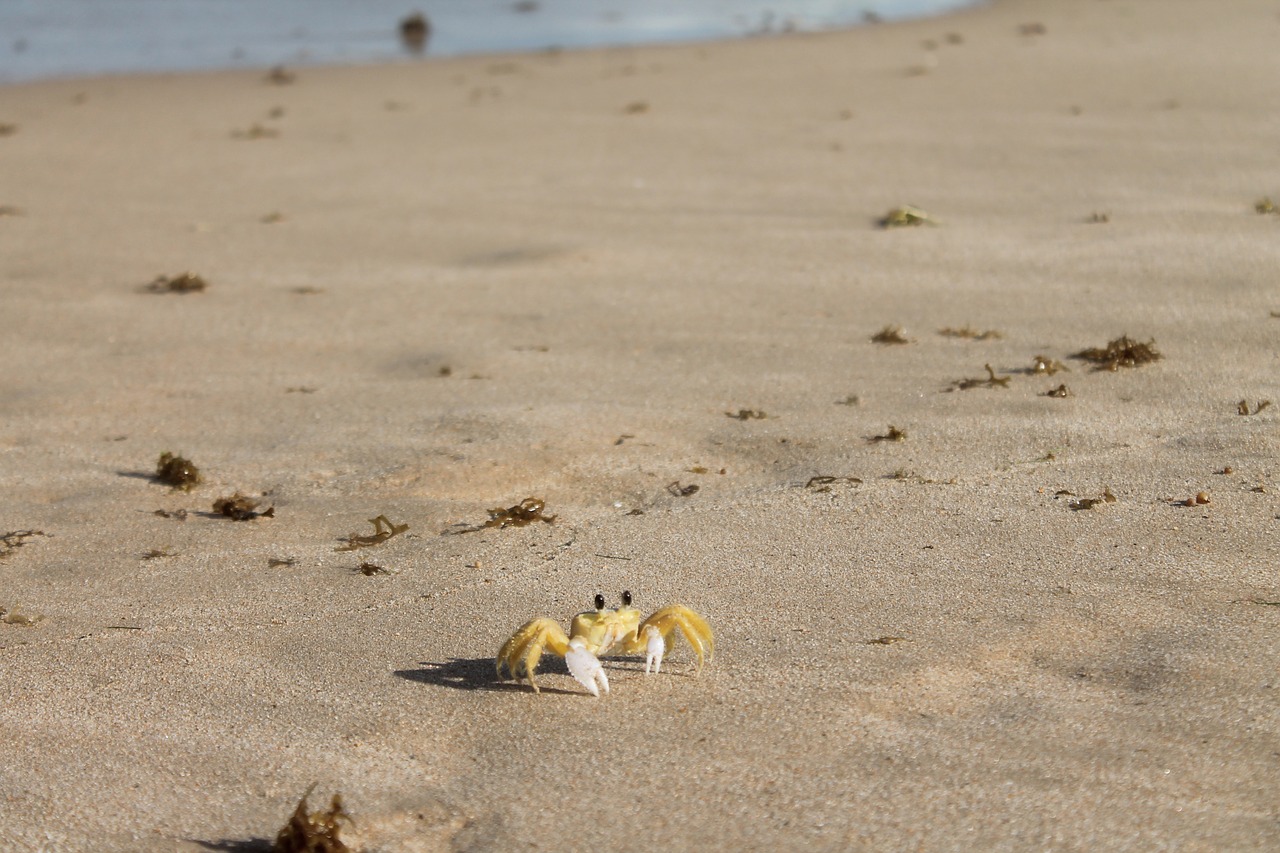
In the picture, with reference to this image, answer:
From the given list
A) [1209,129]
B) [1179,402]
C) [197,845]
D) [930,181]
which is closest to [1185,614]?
[1179,402]

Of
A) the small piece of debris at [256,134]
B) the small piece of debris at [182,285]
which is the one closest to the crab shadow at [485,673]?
the small piece of debris at [182,285]

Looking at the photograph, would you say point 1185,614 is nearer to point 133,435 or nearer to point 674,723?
point 674,723

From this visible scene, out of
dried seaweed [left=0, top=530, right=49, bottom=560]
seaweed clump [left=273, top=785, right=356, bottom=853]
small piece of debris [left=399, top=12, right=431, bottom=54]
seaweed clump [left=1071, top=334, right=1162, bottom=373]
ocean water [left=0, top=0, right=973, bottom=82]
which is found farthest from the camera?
small piece of debris [left=399, top=12, right=431, bottom=54]

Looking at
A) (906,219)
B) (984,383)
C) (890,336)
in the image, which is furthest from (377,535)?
(906,219)

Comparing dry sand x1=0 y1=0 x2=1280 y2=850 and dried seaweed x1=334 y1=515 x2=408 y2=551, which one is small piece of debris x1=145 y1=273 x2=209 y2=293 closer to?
dry sand x1=0 y1=0 x2=1280 y2=850

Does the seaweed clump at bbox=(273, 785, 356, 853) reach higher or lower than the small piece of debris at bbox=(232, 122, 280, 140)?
lower

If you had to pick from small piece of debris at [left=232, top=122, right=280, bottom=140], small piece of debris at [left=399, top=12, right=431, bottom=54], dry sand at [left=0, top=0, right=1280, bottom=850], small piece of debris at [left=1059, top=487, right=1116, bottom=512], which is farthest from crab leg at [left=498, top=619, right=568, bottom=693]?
small piece of debris at [left=399, top=12, right=431, bottom=54]

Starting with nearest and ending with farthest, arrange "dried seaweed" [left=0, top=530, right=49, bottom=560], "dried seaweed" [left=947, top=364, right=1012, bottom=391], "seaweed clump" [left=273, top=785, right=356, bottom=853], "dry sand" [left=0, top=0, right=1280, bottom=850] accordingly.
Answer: "seaweed clump" [left=273, top=785, right=356, bottom=853] → "dry sand" [left=0, top=0, right=1280, bottom=850] → "dried seaweed" [left=0, top=530, right=49, bottom=560] → "dried seaweed" [left=947, top=364, right=1012, bottom=391]
